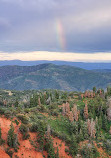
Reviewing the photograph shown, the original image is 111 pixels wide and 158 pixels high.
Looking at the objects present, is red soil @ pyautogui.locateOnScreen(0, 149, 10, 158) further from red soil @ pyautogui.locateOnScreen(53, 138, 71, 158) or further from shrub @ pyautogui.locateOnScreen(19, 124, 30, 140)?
red soil @ pyautogui.locateOnScreen(53, 138, 71, 158)

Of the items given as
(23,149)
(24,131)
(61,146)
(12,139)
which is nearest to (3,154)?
(12,139)

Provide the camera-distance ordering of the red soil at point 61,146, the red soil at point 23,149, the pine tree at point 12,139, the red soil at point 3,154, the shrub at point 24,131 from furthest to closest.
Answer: the red soil at point 61,146 → the shrub at point 24,131 → the pine tree at point 12,139 → the red soil at point 23,149 → the red soil at point 3,154

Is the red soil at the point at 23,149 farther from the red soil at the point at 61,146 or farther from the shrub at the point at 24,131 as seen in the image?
the red soil at the point at 61,146

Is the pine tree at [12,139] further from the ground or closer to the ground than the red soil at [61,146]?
further from the ground

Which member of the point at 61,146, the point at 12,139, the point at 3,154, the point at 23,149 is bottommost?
the point at 61,146

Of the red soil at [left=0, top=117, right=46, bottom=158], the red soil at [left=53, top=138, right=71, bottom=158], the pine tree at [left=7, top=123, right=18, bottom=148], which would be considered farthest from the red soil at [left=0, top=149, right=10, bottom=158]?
the red soil at [left=53, top=138, right=71, bottom=158]

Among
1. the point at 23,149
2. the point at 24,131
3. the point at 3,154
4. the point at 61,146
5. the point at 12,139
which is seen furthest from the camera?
the point at 61,146

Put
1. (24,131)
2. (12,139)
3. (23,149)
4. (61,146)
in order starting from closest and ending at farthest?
(12,139), (23,149), (24,131), (61,146)

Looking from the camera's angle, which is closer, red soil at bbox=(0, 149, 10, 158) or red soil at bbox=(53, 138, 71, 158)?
red soil at bbox=(0, 149, 10, 158)

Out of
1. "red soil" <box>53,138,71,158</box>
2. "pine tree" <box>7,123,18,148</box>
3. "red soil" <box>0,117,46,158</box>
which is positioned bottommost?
A: "red soil" <box>53,138,71,158</box>

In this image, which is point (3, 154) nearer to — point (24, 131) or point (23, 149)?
point (23, 149)

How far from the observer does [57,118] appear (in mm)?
73125

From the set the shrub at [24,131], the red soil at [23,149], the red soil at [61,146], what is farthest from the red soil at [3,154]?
the red soil at [61,146]

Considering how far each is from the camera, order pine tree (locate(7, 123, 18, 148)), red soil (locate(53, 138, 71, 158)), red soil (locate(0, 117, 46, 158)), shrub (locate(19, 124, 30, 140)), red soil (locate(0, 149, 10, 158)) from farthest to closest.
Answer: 1. red soil (locate(53, 138, 71, 158))
2. shrub (locate(19, 124, 30, 140))
3. pine tree (locate(7, 123, 18, 148))
4. red soil (locate(0, 117, 46, 158))
5. red soil (locate(0, 149, 10, 158))
